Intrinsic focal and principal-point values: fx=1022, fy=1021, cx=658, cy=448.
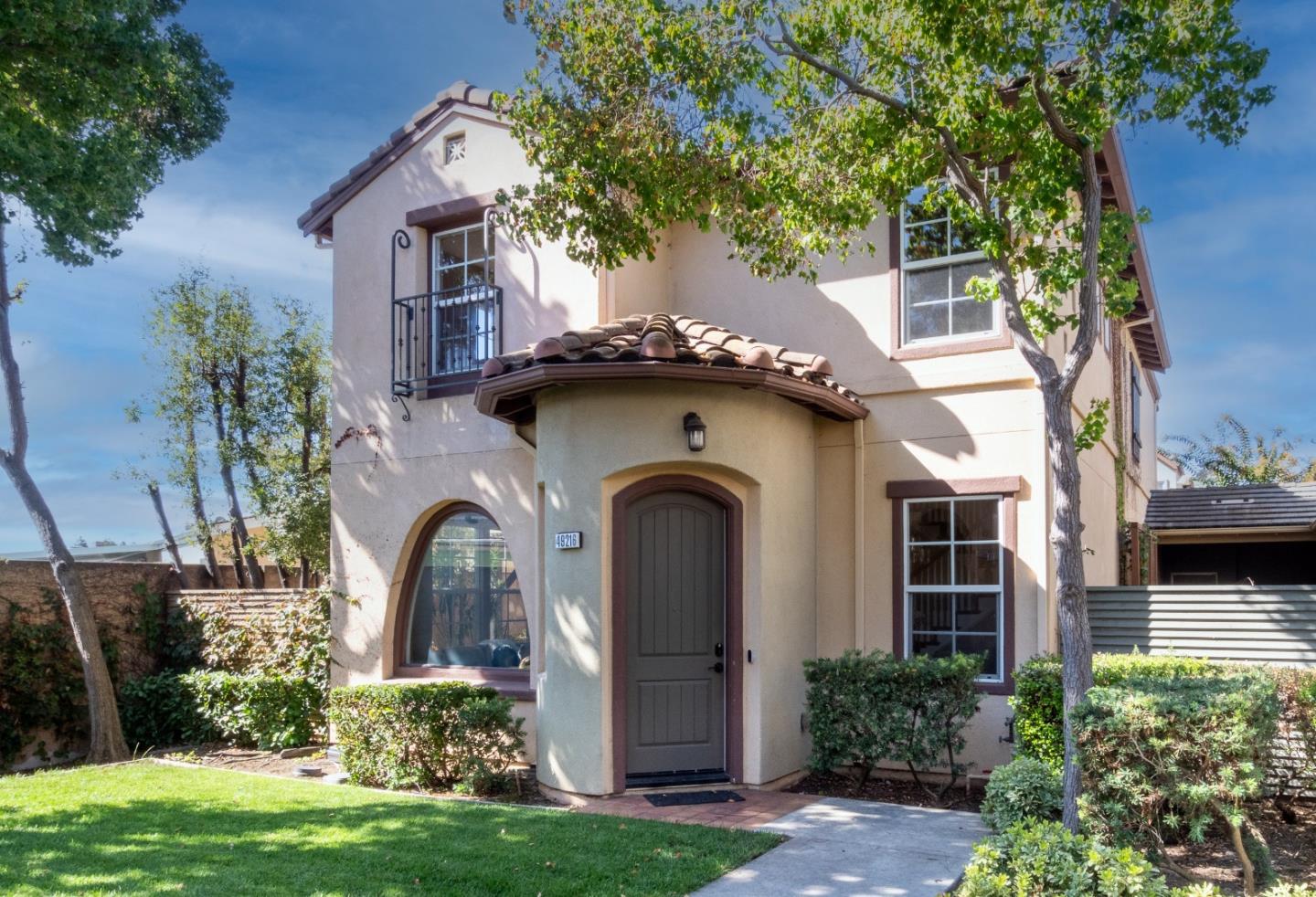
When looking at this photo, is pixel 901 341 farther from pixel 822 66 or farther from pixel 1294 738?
pixel 1294 738

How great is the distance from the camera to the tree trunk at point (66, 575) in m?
12.9

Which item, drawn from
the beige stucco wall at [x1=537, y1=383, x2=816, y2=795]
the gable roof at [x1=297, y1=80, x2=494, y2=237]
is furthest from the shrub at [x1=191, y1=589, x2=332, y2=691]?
the gable roof at [x1=297, y1=80, x2=494, y2=237]

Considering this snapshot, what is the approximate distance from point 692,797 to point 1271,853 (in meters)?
4.21

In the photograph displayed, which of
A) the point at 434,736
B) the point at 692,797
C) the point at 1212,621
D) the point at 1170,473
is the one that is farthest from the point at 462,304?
the point at 1170,473

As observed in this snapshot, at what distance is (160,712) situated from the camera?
13.4 m

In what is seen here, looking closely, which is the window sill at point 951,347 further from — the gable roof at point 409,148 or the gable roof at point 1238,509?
the gable roof at point 1238,509

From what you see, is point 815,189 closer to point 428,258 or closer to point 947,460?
point 947,460

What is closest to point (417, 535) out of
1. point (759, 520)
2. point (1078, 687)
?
point (759, 520)

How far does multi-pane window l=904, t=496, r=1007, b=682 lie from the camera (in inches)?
378

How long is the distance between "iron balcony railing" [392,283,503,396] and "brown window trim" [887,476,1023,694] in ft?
15.8

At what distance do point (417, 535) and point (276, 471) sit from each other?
8.23m

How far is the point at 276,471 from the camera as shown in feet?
61.6

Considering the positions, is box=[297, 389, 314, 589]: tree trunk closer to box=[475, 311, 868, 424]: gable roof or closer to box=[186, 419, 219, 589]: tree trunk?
box=[186, 419, 219, 589]: tree trunk

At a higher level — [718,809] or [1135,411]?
[1135,411]
